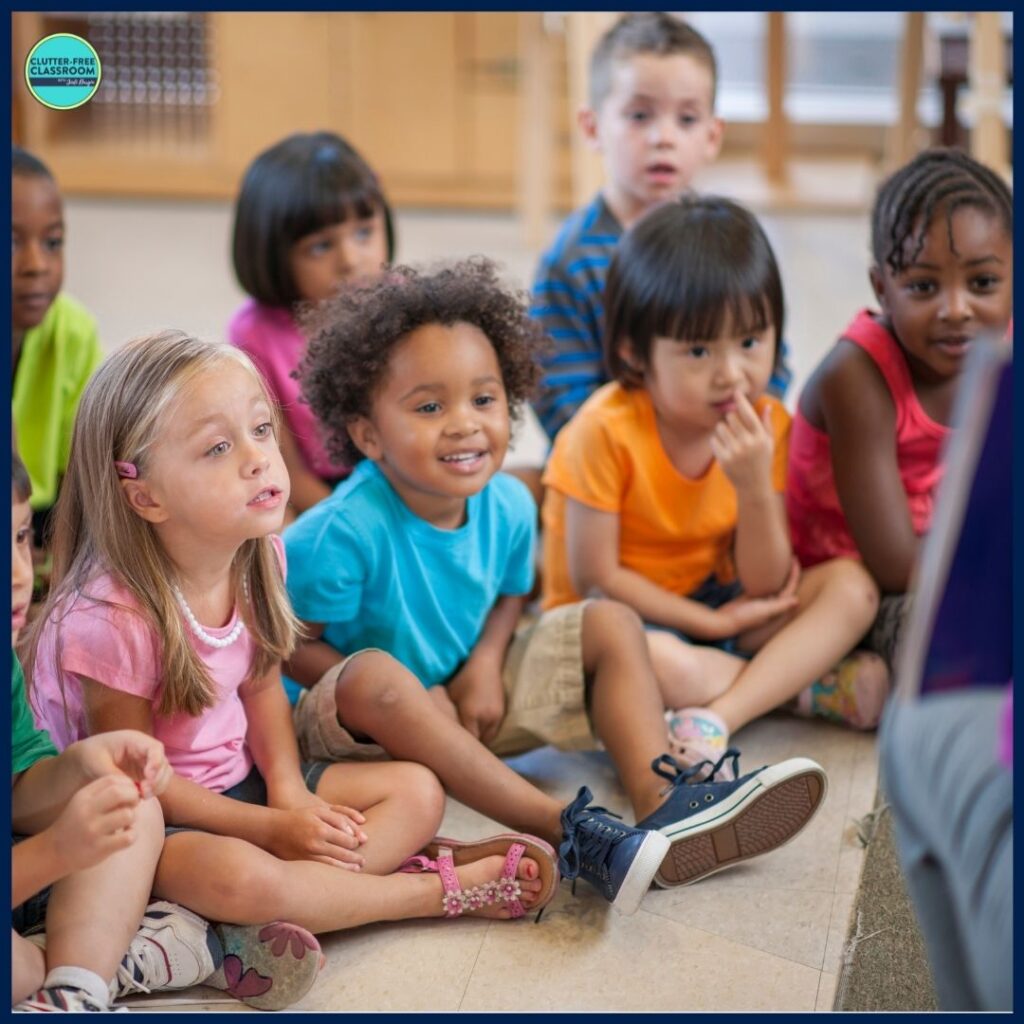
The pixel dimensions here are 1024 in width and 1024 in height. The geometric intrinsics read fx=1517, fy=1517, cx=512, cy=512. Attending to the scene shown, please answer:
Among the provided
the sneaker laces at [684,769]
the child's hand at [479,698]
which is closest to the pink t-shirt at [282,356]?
the child's hand at [479,698]

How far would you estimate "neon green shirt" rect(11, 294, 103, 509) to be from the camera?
1.92 m

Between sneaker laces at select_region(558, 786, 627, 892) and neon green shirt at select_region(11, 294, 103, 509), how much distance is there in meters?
0.92

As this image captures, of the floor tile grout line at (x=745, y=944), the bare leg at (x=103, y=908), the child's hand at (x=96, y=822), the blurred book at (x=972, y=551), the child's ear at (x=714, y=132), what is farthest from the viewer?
the child's ear at (x=714, y=132)

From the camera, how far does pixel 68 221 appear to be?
12.5ft

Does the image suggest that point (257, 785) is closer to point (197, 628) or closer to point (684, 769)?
point (197, 628)

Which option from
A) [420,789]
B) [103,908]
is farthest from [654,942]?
[103,908]

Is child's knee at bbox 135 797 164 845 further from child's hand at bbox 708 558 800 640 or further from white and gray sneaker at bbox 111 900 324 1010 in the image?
child's hand at bbox 708 558 800 640

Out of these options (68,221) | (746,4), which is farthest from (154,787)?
(68,221)

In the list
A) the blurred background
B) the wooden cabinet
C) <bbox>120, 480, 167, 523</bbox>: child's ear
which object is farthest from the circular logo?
the wooden cabinet

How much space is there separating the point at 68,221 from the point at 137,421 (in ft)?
9.19

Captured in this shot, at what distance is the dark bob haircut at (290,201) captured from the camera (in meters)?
1.94

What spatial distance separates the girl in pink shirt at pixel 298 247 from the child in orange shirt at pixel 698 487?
0.40 m

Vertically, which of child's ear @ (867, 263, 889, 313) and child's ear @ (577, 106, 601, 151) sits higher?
child's ear @ (577, 106, 601, 151)

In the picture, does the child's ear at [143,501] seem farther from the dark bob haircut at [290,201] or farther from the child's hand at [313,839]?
the dark bob haircut at [290,201]
